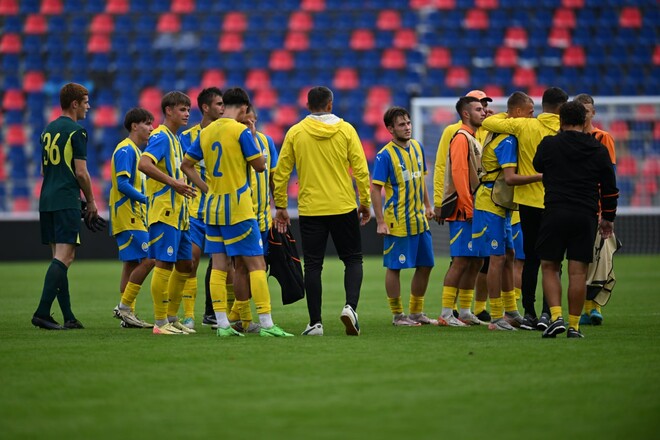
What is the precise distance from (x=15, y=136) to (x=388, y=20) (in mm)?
9164

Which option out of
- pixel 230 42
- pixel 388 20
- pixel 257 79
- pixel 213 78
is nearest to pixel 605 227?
pixel 257 79

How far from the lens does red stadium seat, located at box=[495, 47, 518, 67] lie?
2481 centimetres

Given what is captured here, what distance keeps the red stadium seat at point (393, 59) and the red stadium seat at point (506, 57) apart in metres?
2.19

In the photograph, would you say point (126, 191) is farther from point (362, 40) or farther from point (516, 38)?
point (516, 38)

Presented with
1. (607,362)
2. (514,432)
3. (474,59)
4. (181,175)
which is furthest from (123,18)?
(514,432)

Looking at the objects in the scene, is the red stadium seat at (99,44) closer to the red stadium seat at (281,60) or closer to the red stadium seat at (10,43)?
the red stadium seat at (10,43)

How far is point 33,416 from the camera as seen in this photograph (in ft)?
16.9

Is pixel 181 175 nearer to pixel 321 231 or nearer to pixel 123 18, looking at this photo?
pixel 321 231

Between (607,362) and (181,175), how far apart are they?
4179 mm

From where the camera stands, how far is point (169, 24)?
25.7m

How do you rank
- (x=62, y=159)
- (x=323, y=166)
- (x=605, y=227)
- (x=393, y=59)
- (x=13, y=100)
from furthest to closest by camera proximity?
(x=393, y=59) → (x=13, y=100) → (x=62, y=159) → (x=323, y=166) → (x=605, y=227)

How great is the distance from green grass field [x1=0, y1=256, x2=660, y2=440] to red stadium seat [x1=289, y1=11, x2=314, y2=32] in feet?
55.5

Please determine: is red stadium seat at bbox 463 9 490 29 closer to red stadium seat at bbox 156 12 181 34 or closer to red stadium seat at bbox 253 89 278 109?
red stadium seat at bbox 253 89 278 109

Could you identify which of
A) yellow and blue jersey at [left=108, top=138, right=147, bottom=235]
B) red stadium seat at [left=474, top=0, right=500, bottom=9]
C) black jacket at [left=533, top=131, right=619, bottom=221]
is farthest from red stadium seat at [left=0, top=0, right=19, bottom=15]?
black jacket at [left=533, top=131, right=619, bottom=221]
